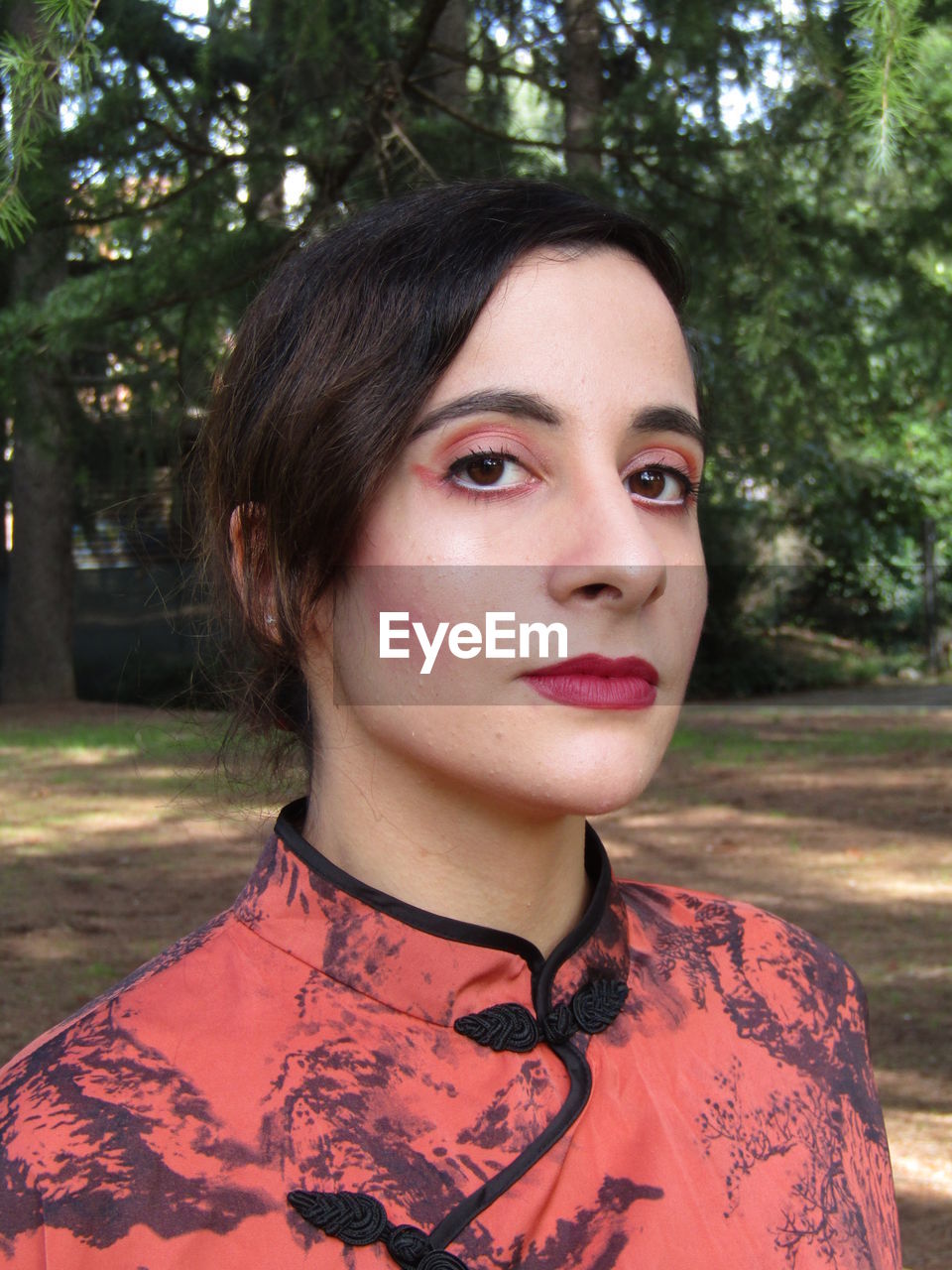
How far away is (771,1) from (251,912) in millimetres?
3529

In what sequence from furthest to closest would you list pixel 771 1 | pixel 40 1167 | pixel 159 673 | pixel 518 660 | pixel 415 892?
pixel 159 673 → pixel 771 1 → pixel 415 892 → pixel 518 660 → pixel 40 1167

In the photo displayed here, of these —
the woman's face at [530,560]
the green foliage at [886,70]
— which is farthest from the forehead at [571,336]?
the green foliage at [886,70]

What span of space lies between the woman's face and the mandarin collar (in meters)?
0.13

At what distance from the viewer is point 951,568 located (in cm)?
1569

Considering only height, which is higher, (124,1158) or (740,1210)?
(124,1158)

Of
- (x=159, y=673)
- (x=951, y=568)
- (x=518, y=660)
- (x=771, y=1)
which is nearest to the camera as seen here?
(x=518, y=660)

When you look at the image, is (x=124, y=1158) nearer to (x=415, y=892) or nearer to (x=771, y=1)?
(x=415, y=892)

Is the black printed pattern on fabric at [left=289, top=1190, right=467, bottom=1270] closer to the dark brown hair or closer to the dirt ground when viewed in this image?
the dark brown hair

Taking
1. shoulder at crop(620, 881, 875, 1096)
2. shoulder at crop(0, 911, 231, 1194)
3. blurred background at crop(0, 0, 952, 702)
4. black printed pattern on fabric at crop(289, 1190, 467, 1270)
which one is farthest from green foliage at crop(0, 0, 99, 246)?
black printed pattern on fabric at crop(289, 1190, 467, 1270)

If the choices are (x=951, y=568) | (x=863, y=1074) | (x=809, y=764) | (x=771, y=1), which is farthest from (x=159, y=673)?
(x=863, y=1074)

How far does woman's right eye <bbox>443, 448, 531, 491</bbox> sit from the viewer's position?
124cm

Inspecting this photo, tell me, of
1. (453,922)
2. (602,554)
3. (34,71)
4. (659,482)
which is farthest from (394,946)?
(34,71)

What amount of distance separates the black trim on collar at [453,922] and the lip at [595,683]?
247mm

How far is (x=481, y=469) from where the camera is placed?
1.25 meters
